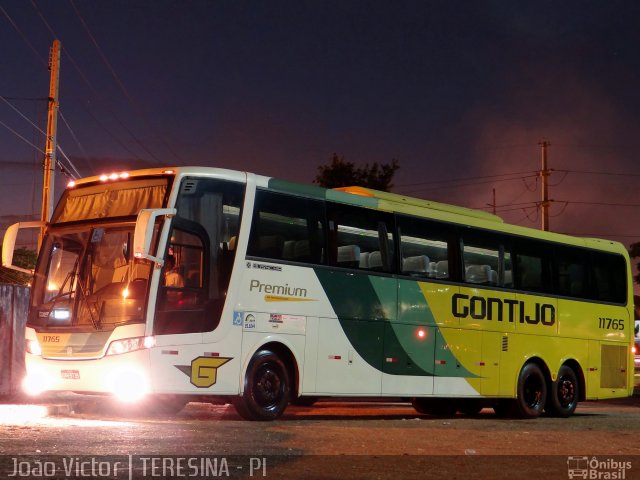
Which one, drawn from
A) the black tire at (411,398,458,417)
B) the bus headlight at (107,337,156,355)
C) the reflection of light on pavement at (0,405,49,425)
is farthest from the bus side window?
the black tire at (411,398,458,417)

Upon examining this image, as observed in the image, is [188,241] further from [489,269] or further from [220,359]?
[489,269]

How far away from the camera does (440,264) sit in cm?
1823

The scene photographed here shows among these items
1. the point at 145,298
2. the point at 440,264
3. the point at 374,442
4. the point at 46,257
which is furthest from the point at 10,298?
the point at 374,442

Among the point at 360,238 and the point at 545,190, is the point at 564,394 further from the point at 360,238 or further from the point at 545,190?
the point at 545,190

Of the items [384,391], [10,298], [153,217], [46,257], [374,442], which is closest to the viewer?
[374,442]

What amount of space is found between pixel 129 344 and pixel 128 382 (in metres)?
0.50

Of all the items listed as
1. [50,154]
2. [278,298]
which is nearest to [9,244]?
[278,298]

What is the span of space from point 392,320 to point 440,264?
1.71 meters

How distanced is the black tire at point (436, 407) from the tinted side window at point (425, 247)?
2937mm

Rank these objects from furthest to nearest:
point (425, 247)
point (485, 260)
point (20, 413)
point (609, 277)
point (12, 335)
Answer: point (609, 277) → point (12, 335) → point (485, 260) → point (425, 247) → point (20, 413)

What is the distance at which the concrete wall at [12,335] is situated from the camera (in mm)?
19219

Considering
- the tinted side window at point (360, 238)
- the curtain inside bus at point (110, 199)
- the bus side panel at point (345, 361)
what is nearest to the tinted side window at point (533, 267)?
the tinted side window at point (360, 238)

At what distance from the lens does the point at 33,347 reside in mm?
14672

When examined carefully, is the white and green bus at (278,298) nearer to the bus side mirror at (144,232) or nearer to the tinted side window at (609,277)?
the bus side mirror at (144,232)
